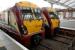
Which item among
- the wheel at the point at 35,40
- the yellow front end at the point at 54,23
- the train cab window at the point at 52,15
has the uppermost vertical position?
the train cab window at the point at 52,15

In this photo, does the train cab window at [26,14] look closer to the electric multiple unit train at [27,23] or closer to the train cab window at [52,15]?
the electric multiple unit train at [27,23]

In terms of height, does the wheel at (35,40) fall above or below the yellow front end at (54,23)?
below

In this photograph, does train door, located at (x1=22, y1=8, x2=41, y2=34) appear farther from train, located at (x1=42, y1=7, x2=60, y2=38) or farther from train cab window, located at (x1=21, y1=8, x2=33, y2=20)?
train, located at (x1=42, y1=7, x2=60, y2=38)

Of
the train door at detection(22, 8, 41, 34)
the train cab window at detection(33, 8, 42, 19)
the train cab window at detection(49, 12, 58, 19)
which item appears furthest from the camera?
the train cab window at detection(49, 12, 58, 19)

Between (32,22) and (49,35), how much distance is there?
10.1ft

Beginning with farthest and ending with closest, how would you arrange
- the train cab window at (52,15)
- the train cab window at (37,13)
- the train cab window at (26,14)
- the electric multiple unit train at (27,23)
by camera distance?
the train cab window at (52,15), the train cab window at (37,13), the train cab window at (26,14), the electric multiple unit train at (27,23)

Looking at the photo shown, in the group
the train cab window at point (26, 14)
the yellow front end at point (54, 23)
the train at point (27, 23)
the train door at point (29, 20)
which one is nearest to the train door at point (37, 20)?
the train at point (27, 23)

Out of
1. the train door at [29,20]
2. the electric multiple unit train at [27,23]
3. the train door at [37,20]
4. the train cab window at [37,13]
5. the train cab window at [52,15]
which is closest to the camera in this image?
the electric multiple unit train at [27,23]

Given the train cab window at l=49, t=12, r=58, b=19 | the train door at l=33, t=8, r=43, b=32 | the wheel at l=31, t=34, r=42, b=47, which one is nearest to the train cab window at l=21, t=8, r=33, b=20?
the train door at l=33, t=8, r=43, b=32

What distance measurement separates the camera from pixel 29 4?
23.5 ft

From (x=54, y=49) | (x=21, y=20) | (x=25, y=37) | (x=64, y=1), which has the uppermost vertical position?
(x=64, y=1)

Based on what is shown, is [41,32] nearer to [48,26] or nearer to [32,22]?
[32,22]

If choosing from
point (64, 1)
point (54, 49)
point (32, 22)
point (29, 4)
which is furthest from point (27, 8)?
point (64, 1)

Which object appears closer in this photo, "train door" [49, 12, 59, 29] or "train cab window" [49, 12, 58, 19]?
"train door" [49, 12, 59, 29]
